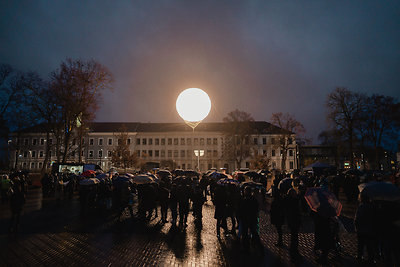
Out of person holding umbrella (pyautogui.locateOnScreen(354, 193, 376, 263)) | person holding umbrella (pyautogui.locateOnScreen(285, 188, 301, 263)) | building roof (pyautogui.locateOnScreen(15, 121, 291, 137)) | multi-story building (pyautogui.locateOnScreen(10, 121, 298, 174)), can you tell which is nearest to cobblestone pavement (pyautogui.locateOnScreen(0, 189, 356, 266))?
person holding umbrella (pyautogui.locateOnScreen(285, 188, 301, 263))

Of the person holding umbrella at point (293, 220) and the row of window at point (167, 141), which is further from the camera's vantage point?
the row of window at point (167, 141)

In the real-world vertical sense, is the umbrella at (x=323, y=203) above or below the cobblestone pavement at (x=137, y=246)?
above

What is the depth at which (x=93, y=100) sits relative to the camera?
90.7 feet

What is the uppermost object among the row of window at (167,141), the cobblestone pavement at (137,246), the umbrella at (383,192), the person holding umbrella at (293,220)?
the row of window at (167,141)

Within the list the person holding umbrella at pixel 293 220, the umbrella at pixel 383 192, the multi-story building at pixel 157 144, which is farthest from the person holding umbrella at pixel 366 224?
the multi-story building at pixel 157 144

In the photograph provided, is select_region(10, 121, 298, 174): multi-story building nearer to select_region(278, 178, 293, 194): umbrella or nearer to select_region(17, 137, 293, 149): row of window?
select_region(17, 137, 293, 149): row of window

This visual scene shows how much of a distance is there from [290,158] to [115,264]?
223ft

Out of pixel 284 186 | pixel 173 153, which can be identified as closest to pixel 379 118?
Answer: pixel 284 186

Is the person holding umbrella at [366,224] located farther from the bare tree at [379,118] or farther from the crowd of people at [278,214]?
the bare tree at [379,118]

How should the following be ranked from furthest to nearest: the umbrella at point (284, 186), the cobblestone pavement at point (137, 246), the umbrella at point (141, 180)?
the umbrella at point (141, 180) → the umbrella at point (284, 186) → the cobblestone pavement at point (137, 246)

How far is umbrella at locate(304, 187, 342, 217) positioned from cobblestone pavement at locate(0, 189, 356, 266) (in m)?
1.48

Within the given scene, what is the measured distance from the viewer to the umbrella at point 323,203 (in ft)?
18.1

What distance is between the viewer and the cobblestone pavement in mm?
6145

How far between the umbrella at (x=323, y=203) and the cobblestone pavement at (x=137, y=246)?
4.85 ft
